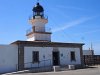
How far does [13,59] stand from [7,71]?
1639mm

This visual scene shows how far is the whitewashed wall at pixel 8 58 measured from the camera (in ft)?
→ 98.1

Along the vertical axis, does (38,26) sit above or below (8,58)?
above

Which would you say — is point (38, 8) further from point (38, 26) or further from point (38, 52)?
point (38, 52)

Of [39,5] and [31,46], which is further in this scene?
[39,5]

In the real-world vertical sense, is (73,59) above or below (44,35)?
below

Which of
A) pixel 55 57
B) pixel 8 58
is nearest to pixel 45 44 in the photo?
pixel 55 57

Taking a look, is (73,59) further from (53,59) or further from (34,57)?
(34,57)

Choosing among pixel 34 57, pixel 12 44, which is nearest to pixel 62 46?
pixel 34 57

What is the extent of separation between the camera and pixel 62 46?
111 ft

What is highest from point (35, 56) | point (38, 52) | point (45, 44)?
point (45, 44)

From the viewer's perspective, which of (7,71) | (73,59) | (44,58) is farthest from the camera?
(73,59)

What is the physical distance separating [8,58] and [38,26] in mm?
8744

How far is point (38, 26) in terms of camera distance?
37.2m

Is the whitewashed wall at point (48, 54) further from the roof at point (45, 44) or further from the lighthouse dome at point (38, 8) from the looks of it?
the lighthouse dome at point (38, 8)
